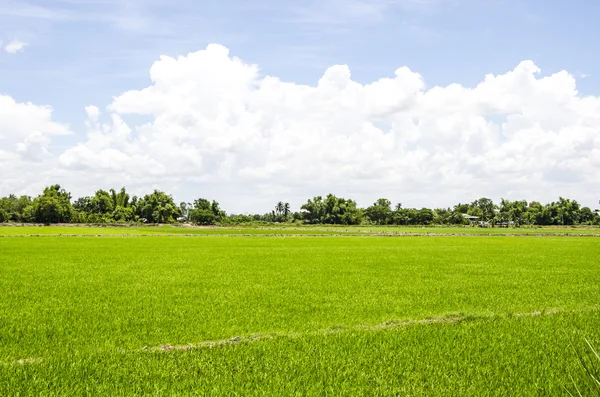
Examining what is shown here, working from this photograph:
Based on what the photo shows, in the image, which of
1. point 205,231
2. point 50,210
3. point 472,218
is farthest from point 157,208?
point 472,218

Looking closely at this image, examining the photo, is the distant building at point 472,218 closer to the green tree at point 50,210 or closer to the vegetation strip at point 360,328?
the green tree at point 50,210

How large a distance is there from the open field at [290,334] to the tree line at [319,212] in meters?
102

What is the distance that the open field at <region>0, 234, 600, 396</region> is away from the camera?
21.0ft

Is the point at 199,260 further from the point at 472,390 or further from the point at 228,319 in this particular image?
the point at 472,390

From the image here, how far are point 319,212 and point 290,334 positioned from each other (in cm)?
13410

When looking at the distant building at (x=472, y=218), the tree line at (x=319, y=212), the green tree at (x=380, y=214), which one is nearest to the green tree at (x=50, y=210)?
the tree line at (x=319, y=212)

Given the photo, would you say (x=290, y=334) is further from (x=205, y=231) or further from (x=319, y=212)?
(x=319, y=212)

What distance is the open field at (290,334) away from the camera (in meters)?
6.40

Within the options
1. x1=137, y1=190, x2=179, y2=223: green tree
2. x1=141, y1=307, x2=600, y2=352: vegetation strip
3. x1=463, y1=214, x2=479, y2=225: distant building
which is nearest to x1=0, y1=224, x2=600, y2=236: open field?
x1=137, y1=190, x2=179, y2=223: green tree

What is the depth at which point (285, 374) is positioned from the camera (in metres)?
6.66

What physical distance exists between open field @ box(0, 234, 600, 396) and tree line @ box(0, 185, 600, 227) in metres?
102

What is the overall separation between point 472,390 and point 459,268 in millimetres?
17235

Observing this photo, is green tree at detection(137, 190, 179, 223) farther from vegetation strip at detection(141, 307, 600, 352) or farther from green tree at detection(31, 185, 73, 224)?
vegetation strip at detection(141, 307, 600, 352)

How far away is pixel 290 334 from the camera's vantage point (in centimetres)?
906
